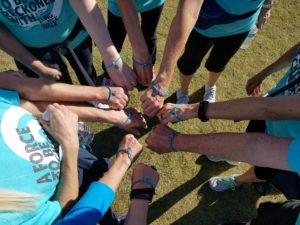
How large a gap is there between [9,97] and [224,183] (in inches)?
81.1

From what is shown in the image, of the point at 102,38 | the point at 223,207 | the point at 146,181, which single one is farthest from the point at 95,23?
the point at 223,207

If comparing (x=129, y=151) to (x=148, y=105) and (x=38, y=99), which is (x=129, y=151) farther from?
(x=38, y=99)

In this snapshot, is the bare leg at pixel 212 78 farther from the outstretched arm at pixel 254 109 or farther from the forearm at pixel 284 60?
the outstretched arm at pixel 254 109

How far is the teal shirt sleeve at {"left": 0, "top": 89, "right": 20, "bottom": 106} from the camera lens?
175 cm

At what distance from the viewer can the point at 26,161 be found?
162 centimetres

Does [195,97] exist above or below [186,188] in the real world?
above

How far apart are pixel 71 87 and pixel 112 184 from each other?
0.65 meters

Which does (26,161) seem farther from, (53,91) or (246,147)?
(246,147)

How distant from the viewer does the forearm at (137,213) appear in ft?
6.36

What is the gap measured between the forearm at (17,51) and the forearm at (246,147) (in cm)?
122

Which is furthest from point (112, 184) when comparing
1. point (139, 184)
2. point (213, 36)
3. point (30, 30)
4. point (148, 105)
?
point (213, 36)

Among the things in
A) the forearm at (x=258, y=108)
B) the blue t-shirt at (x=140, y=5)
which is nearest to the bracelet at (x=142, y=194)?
→ the forearm at (x=258, y=108)

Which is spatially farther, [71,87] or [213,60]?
[213,60]

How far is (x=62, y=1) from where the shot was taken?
2.21m
